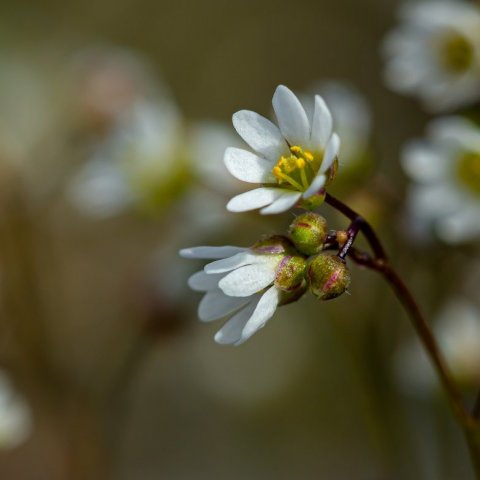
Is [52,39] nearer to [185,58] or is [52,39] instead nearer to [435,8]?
[185,58]

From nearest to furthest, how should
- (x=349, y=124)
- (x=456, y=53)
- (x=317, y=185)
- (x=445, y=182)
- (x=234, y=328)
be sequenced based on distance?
1. (x=317, y=185)
2. (x=234, y=328)
3. (x=445, y=182)
4. (x=456, y=53)
5. (x=349, y=124)

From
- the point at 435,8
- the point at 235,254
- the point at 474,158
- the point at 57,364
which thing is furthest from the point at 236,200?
the point at 57,364

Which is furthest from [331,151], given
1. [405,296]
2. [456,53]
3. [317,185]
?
[456,53]

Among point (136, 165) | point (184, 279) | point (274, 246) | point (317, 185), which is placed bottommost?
point (184, 279)

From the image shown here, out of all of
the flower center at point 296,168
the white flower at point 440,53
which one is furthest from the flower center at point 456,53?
the flower center at point 296,168

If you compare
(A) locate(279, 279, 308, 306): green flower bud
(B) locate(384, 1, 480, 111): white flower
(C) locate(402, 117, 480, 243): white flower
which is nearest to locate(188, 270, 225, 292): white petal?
(A) locate(279, 279, 308, 306): green flower bud

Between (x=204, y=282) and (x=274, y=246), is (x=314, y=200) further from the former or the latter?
(x=204, y=282)
